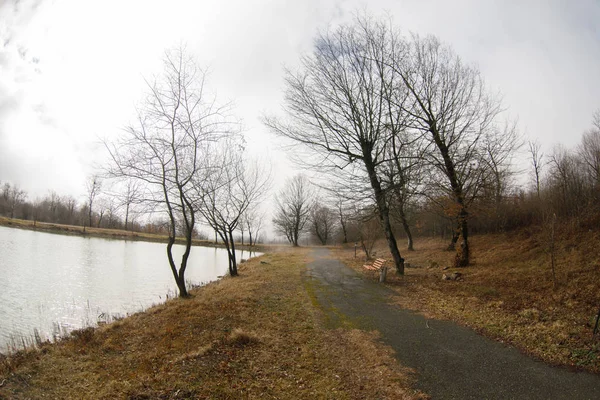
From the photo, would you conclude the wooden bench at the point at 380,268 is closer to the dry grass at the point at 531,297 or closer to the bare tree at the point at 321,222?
the dry grass at the point at 531,297

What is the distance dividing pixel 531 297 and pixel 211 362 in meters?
7.51

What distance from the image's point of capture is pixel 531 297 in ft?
24.3

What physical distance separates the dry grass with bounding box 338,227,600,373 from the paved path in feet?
1.35

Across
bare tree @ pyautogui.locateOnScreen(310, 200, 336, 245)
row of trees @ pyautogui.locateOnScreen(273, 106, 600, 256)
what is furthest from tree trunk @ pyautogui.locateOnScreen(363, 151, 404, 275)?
bare tree @ pyautogui.locateOnScreen(310, 200, 336, 245)

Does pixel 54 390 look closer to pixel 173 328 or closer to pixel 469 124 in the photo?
pixel 173 328

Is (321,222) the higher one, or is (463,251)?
(321,222)

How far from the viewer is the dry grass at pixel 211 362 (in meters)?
4.27

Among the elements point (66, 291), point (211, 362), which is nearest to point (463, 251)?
point (211, 362)

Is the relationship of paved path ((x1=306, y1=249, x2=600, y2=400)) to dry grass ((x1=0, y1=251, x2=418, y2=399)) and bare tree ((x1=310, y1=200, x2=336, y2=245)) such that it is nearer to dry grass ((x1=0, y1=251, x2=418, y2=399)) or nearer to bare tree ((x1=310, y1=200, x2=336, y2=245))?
dry grass ((x1=0, y1=251, x2=418, y2=399))

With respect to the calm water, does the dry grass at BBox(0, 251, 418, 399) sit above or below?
above

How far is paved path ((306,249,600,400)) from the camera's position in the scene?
401 cm

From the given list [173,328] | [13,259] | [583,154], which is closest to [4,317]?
[173,328]

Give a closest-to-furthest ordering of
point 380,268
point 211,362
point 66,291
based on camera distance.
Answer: point 211,362 → point 66,291 → point 380,268

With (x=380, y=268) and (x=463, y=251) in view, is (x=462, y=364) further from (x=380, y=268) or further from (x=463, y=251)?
(x=463, y=251)
